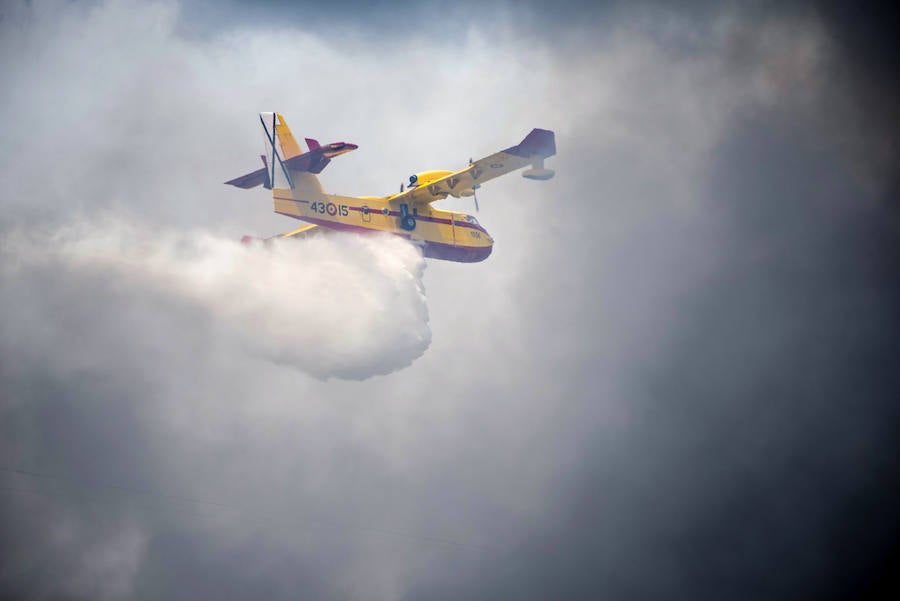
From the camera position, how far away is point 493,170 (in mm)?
34562

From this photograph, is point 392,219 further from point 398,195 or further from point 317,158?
point 317,158

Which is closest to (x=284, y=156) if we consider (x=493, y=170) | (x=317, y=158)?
(x=317, y=158)

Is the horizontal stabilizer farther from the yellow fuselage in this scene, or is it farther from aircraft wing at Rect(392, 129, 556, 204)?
aircraft wing at Rect(392, 129, 556, 204)

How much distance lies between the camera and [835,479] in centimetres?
8012

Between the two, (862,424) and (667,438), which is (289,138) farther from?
(862,424)

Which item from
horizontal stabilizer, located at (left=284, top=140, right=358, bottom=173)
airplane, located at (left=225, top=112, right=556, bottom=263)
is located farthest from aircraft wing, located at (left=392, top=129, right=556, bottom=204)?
horizontal stabilizer, located at (left=284, top=140, right=358, bottom=173)

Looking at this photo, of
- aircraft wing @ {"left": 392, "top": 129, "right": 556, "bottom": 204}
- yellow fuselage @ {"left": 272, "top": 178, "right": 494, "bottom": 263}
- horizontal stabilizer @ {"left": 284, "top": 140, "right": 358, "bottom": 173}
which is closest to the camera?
horizontal stabilizer @ {"left": 284, "top": 140, "right": 358, "bottom": 173}

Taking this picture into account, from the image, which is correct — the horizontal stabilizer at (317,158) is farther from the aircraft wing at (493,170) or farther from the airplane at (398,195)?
the aircraft wing at (493,170)

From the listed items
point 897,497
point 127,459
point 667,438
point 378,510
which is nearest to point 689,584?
point 667,438

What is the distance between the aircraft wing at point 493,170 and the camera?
3281cm

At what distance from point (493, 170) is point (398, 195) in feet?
14.9

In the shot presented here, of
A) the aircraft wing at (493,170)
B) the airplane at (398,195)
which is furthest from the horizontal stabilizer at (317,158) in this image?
the aircraft wing at (493,170)

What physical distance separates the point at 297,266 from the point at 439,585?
4773cm

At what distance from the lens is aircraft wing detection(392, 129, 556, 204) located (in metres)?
32.8
